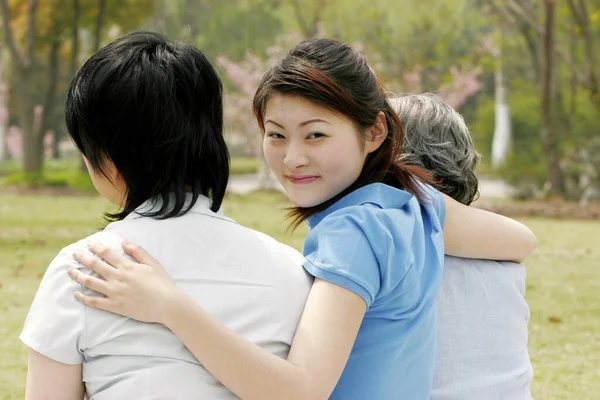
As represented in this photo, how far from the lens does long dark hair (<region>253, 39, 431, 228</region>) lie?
1.89 m

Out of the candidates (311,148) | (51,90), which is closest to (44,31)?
(51,90)

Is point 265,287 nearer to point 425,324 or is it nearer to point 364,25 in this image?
point 425,324

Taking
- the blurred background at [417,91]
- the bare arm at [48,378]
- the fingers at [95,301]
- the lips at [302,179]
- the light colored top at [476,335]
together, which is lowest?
the blurred background at [417,91]

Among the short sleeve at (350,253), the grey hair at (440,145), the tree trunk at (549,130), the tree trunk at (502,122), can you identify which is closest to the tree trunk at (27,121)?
the tree trunk at (549,130)

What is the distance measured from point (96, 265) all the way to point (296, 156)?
0.55m

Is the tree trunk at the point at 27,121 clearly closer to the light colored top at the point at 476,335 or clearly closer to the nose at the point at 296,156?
the light colored top at the point at 476,335

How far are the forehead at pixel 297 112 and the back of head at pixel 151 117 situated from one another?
0.20 meters

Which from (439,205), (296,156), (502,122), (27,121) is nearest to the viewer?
A: (296,156)

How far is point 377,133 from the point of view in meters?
2.01

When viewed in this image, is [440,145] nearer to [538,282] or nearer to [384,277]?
[384,277]

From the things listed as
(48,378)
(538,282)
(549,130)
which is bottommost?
(549,130)

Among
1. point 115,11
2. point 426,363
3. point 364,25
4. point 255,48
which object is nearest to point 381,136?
point 426,363

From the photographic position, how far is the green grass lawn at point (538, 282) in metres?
4.65

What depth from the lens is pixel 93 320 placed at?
1572 millimetres
